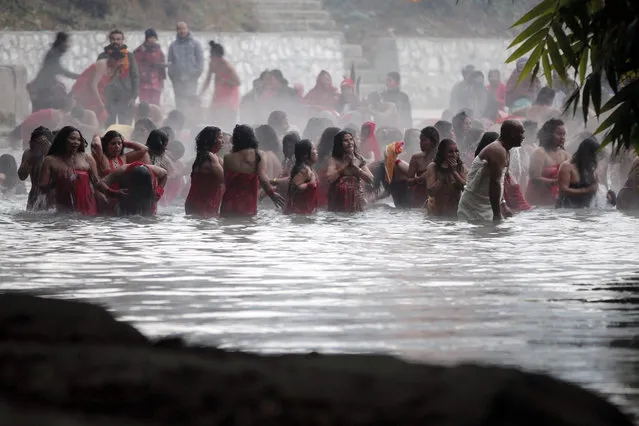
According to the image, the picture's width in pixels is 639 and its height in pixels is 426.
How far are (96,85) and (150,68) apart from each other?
7.85 ft

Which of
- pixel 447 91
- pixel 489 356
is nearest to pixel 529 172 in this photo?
pixel 489 356

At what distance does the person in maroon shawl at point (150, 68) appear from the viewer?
2894 centimetres

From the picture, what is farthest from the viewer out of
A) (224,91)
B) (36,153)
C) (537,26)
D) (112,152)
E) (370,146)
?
(224,91)

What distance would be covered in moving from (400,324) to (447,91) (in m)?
33.0

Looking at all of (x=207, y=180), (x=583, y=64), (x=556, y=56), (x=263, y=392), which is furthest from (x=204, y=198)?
(x=263, y=392)

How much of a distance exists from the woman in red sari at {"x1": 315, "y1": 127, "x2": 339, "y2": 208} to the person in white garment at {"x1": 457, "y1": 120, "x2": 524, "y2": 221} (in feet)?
8.51

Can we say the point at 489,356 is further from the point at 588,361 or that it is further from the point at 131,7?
the point at 131,7

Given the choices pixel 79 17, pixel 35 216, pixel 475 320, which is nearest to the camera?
pixel 475 320

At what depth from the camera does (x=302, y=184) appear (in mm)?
17062

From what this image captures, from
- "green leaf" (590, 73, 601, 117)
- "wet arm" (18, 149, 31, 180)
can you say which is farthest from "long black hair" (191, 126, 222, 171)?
"green leaf" (590, 73, 601, 117)

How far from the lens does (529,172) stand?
18688mm

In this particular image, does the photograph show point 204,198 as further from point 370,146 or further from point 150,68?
point 150,68

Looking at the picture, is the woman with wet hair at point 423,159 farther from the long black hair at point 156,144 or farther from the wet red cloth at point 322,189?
the long black hair at point 156,144

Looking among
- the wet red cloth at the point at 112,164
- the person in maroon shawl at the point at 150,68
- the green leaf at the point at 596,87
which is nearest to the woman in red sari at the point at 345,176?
the wet red cloth at the point at 112,164
